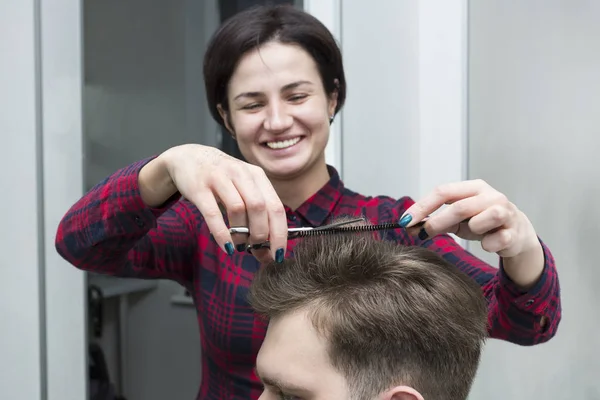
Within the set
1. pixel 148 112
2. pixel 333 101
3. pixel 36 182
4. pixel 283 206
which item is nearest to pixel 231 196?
pixel 283 206

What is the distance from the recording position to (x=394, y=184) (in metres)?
2.24

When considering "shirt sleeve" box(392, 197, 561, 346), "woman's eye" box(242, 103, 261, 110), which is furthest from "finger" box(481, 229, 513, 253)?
"woman's eye" box(242, 103, 261, 110)

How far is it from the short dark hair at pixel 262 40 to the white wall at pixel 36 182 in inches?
19.8

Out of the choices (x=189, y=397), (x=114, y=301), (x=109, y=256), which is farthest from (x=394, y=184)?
(x=109, y=256)

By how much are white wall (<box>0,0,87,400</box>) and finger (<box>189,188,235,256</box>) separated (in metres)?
0.89

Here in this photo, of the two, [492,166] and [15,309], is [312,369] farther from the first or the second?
[492,166]

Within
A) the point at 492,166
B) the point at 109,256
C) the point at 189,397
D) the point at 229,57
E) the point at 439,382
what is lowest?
the point at 189,397

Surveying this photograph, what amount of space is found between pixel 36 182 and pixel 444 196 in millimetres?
1088

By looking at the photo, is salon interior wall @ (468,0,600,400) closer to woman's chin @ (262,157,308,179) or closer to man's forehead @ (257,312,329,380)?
woman's chin @ (262,157,308,179)

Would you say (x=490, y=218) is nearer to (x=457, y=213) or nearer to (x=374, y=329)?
(x=457, y=213)

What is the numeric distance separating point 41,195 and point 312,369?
37.7 inches

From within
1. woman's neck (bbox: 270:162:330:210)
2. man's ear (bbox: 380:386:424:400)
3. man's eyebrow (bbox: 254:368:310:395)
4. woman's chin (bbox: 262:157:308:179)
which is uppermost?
woman's chin (bbox: 262:157:308:179)

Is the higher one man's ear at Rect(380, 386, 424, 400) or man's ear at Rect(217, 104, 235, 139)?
man's ear at Rect(217, 104, 235, 139)

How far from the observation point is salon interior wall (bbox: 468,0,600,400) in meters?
1.74
